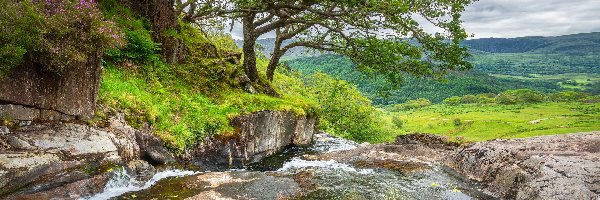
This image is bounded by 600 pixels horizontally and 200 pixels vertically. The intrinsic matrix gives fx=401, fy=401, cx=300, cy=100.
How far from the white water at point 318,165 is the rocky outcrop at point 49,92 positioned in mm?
7869

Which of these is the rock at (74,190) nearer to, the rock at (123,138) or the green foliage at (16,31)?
the rock at (123,138)

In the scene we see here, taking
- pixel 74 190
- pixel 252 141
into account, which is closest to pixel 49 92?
pixel 74 190

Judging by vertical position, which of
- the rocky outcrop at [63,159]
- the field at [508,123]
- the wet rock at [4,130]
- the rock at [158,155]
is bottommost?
the field at [508,123]

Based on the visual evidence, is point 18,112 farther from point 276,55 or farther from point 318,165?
point 276,55

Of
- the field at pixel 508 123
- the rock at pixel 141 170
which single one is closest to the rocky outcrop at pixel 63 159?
the rock at pixel 141 170

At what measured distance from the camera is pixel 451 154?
749 inches

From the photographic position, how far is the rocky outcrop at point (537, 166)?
37.5 ft

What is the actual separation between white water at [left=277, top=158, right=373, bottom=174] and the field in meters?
120

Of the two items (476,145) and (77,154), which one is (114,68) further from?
(476,145)

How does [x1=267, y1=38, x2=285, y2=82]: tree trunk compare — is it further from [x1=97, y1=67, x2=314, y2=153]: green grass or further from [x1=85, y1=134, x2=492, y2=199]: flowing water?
[x1=85, y1=134, x2=492, y2=199]: flowing water

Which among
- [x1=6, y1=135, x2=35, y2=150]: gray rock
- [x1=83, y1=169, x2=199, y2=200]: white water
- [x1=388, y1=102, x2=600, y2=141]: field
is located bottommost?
[x1=388, y1=102, x2=600, y2=141]: field

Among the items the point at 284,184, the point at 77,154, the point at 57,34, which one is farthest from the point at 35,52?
the point at 284,184

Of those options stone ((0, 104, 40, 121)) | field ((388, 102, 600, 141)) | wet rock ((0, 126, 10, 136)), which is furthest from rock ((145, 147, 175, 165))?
field ((388, 102, 600, 141))

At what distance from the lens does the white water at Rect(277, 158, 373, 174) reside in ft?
53.5
